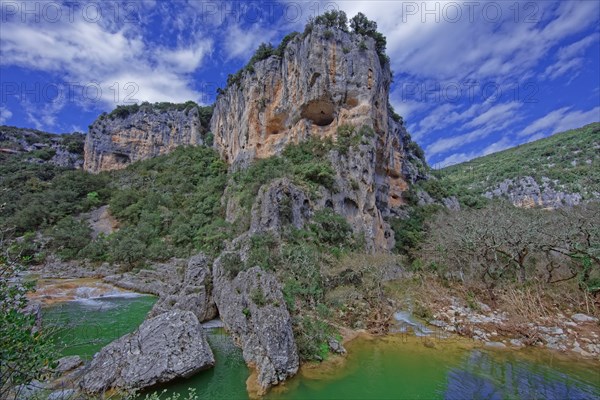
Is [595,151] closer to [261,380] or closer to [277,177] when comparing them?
[277,177]

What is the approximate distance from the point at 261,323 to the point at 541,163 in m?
80.4

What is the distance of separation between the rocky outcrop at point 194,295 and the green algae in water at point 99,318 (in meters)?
2.04

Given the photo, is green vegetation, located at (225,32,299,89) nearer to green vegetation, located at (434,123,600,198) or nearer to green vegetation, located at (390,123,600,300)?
green vegetation, located at (390,123,600,300)

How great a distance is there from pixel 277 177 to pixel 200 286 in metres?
10.3

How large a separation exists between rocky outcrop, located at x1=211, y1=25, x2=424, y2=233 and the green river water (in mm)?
14959

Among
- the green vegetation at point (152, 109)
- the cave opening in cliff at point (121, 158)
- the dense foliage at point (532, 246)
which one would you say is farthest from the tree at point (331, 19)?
the cave opening in cliff at point (121, 158)

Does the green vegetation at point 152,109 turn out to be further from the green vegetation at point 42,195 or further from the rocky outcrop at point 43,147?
the green vegetation at point 42,195

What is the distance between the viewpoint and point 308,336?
10.1 m

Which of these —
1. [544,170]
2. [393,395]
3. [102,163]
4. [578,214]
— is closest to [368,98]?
[578,214]

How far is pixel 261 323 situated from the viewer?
966 centimetres

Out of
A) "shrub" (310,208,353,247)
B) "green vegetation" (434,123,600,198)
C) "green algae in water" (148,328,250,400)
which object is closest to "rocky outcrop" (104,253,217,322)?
"green algae in water" (148,328,250,400)

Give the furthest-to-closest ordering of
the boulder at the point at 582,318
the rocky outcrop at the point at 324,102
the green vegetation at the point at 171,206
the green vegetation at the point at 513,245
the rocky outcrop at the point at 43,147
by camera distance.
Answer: the rocky outcrop at the point at 43,147
the green vegetation at the point at 171,206
the rocky outcrop at the point at 324,102
the green vegetation at the point at 513,245
the boulder at the point at 582,318

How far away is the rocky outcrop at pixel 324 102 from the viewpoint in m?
27.6

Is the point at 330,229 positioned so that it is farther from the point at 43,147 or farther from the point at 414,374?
the point at 43,147
